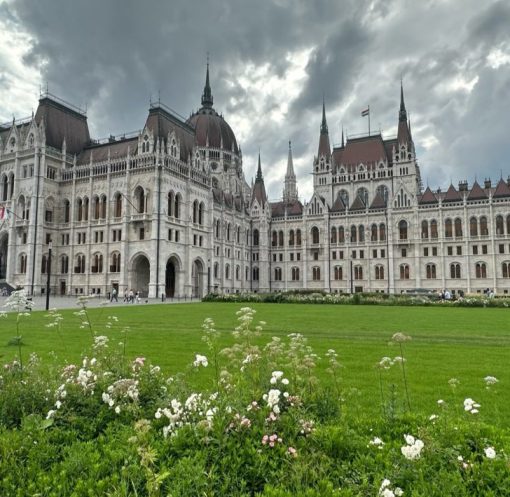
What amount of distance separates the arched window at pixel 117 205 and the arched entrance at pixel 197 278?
13132mm

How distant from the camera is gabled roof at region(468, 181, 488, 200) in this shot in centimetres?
6591

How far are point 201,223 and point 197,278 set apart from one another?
8633mm

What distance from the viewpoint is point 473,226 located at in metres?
65.8

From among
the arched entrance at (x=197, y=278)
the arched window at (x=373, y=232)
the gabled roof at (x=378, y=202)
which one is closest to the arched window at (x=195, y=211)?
the arched entrance at (x=197, y=278)

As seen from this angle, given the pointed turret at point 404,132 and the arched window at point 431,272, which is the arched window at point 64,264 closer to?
the arched window at point 431,272

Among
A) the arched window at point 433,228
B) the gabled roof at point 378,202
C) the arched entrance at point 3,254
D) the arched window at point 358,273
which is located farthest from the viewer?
the gabled roof at point 378,202

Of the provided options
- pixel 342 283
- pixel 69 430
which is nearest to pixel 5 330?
pixel 69 430

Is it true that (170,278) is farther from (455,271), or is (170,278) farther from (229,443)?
(229,443)

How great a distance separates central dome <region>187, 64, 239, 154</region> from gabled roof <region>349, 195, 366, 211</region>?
28.5 meters

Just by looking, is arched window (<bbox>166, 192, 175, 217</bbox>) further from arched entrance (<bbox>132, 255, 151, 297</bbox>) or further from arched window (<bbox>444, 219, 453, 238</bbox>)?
arched window (<bbox>444, 219, 453, 238</bbox>)

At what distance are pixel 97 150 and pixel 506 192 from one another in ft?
216

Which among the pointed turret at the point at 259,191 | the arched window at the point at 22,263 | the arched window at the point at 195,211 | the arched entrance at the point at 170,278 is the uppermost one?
the pointed turret at the point at 259,191

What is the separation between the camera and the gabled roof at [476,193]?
65.9m

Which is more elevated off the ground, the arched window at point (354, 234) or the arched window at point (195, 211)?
the arched window at point (195, 211)
